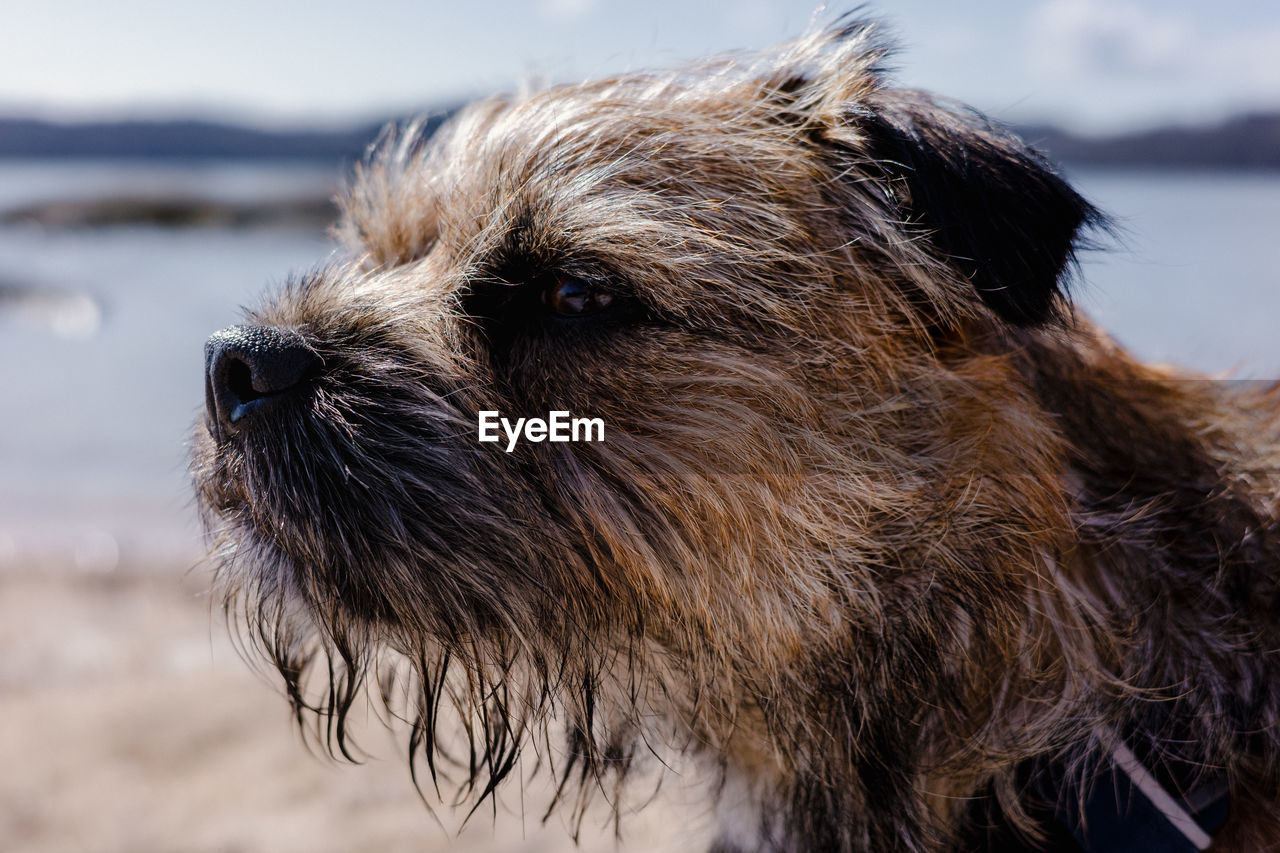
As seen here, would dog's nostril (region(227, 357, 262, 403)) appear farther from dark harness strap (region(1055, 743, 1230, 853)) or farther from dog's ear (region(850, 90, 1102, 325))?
dark harness strap (region(1055, 743, 1230, 853))

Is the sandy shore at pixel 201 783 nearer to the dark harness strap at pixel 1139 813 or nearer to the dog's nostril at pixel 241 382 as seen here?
the dark harness strap at pixel 1139 813

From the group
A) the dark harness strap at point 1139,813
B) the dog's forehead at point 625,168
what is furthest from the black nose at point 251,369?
the dark harness strap at point 1139,813

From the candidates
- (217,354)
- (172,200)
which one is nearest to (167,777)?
(217,354)

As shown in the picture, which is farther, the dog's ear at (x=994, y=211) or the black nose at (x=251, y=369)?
the black nose at (x=251, y=369)

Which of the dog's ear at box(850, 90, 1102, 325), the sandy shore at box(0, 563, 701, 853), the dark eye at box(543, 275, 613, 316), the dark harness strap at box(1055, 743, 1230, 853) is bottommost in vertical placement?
the sandy shore at box(0, 563, 701, 853)

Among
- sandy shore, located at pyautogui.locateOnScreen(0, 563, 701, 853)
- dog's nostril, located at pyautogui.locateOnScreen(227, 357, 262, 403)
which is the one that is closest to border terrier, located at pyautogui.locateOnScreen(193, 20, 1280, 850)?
dog's nostril, located at pyautogui.locateOnScreen(227, 357, 262, 403)

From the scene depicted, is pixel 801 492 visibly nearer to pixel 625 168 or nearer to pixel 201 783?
pixel 625 168

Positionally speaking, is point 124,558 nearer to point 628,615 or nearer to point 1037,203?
point 628,615
